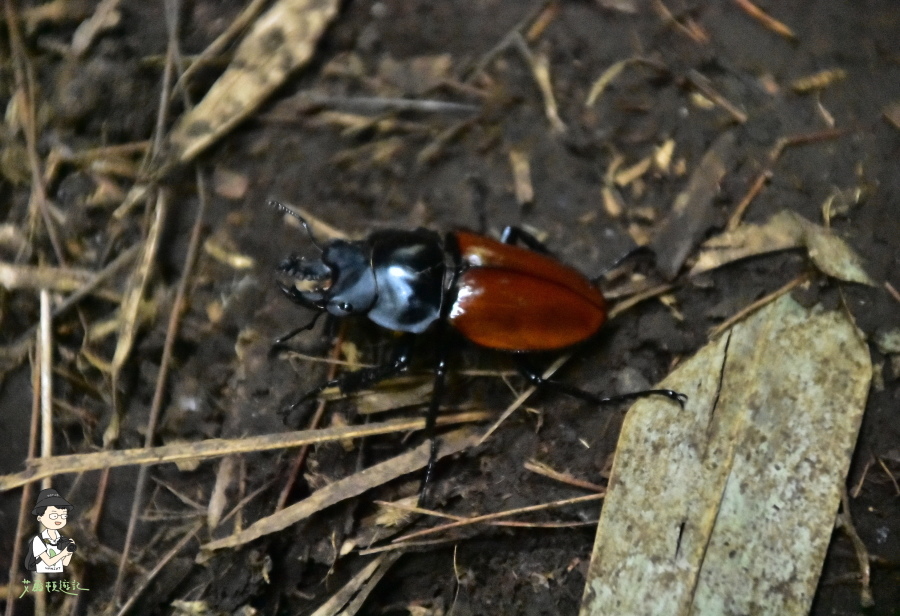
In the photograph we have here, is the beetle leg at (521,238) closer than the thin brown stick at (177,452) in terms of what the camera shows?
No

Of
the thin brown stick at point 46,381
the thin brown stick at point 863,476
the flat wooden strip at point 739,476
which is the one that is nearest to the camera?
the flat wooden strip at point 739,476

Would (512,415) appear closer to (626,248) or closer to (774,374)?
(626,248)

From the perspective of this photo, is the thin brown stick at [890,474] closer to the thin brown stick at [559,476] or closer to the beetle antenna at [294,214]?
the thin brown stick at [559,476]

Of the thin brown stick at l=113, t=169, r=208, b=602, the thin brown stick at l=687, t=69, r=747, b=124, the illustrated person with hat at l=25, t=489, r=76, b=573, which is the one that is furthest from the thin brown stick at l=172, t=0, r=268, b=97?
the thin brown stick at l=687, t=69, r=747, b=124

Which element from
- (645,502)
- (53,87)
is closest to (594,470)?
(645,502)

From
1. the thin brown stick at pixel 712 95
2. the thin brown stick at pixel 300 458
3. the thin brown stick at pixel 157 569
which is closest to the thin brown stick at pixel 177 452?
the thin brown stick at pixel 300 458

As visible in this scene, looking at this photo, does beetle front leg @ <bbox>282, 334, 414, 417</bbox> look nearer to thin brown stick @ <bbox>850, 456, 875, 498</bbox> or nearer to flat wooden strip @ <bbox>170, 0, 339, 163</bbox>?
flat wooden strip @ <bbox>170, 0, 339, 163</bbox>
